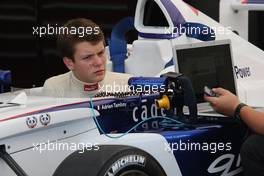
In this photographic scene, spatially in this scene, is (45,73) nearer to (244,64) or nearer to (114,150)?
(244,64)

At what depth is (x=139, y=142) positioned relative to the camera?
2.58 meters

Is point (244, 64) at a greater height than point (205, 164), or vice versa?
point (244, 64)

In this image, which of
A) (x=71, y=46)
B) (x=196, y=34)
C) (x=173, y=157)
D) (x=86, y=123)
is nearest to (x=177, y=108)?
(x=173, y=157)

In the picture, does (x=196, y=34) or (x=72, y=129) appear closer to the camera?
(x=72, y=129)

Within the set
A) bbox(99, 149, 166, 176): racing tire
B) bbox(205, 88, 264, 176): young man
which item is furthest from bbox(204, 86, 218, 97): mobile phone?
bbox(99, 149, 166, 176): racing tire

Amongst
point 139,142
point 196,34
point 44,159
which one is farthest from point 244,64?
point 44,159

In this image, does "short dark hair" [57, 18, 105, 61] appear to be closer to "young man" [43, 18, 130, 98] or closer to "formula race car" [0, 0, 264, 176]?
"young man" [43, 18, 130, 98]

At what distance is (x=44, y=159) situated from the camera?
251 cm

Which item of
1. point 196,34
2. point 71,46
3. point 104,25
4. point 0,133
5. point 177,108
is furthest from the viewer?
point 104,25

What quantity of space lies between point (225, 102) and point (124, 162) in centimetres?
56

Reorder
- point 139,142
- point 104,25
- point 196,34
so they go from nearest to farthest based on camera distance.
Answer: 1. point 139,142
2. point 196,34
3. point 104,25

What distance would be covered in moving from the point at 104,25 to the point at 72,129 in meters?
3.98

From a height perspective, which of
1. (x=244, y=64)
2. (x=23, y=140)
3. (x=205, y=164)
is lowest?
(x=205, y=164)

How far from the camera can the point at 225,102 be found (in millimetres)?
2725
